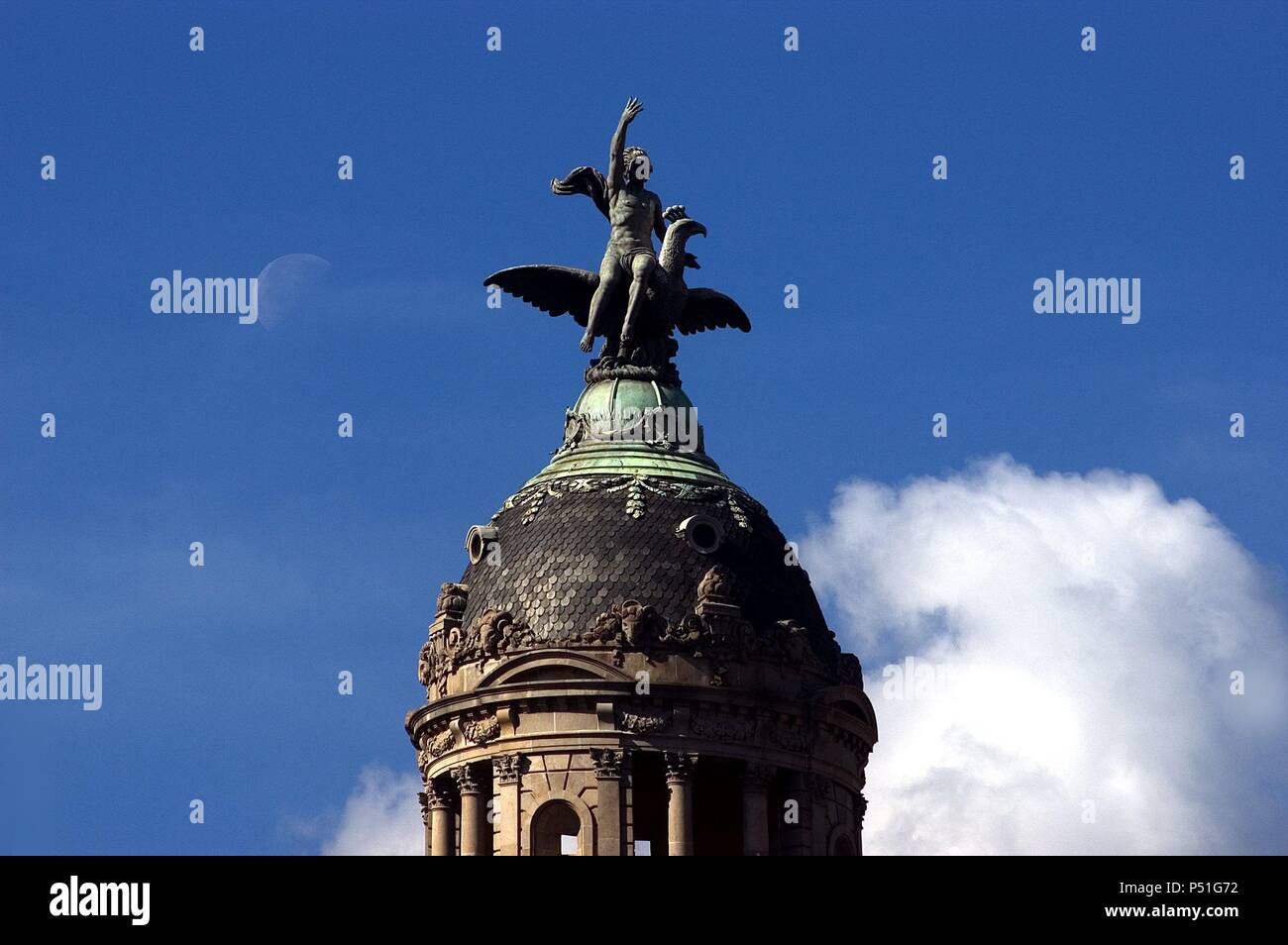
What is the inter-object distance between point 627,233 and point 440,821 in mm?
18375

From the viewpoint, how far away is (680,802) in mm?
112188

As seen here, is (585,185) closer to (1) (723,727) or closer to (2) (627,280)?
(2) (627,280)

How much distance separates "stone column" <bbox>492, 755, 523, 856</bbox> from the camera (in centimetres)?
11244

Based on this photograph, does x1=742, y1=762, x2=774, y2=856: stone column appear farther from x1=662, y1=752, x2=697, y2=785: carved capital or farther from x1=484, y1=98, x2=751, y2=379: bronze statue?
x1=484, y1=98, x2=751, y2=379: bronze statue

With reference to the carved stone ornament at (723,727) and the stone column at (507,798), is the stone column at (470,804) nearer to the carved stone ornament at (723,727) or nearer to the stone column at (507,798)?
the stone column at (507,798)

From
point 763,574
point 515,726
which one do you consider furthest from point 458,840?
point 763,574

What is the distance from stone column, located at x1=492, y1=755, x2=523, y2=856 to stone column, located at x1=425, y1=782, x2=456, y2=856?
2058 mm

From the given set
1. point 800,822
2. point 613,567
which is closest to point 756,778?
point 800,822

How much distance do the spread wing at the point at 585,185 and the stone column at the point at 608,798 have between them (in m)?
18.2

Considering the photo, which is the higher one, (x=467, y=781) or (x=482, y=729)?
(x=482, y=729)
